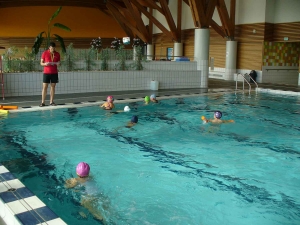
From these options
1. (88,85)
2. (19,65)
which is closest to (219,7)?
(88,85)

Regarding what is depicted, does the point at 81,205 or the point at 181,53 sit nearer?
the point at 81,205

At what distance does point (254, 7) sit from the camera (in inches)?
679

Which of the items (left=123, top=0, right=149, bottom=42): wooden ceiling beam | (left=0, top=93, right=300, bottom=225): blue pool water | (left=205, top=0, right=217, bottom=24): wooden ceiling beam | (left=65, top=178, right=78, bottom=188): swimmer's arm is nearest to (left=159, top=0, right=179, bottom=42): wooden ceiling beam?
(left=123, top=0, right=149, bottom=42): wooden ceiling beam

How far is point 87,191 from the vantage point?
11.9ft

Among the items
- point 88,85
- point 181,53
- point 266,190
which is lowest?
point 266,190

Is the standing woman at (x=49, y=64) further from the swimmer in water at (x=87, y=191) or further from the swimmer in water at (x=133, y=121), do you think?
the swimmer in water at (x=87, y=191)

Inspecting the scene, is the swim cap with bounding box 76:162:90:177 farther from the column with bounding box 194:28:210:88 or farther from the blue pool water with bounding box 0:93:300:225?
the column with bounding box 194:28:210:88

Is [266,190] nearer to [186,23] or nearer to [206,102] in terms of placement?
[206,102]

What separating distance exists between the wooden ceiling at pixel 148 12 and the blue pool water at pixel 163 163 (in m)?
6.20

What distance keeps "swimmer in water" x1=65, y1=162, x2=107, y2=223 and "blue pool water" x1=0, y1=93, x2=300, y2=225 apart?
0.04 metres

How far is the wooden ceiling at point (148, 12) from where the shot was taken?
520 inches

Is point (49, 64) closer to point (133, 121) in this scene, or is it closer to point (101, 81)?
point (133, 121)

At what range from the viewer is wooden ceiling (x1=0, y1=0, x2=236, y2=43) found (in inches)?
520

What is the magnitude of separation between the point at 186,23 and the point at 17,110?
1693 cm
